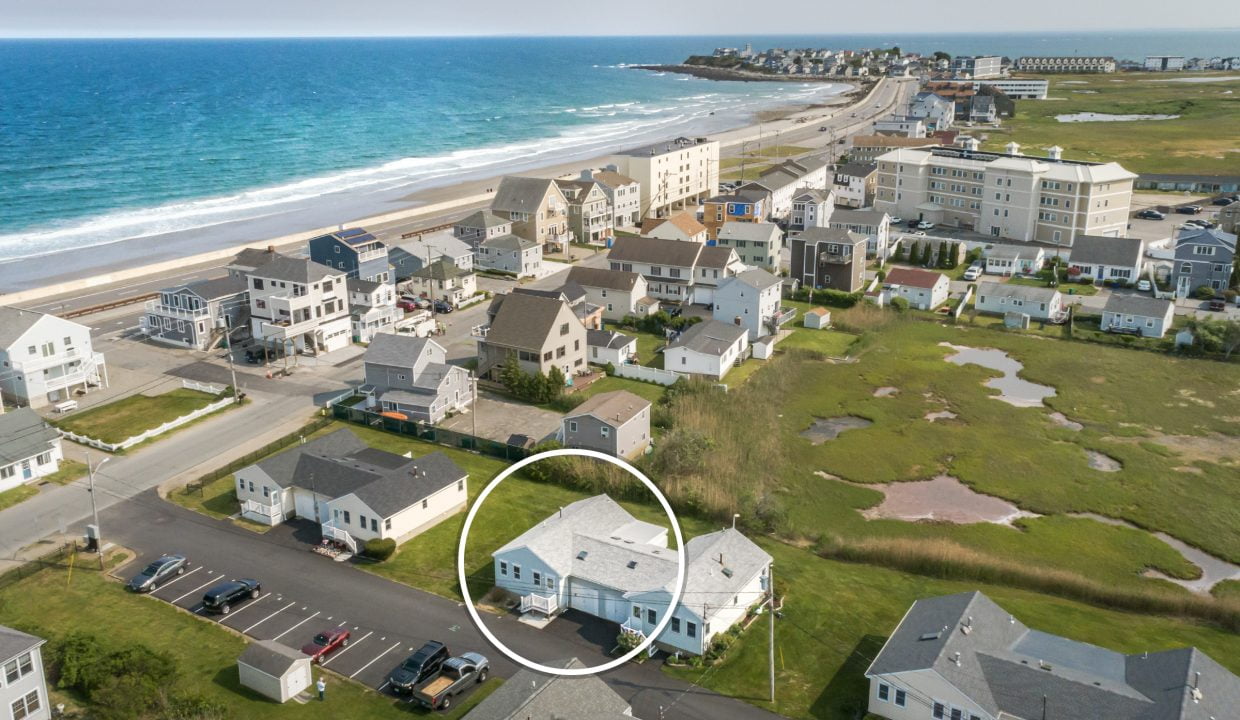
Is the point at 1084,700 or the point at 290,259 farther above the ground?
the point at 290,259

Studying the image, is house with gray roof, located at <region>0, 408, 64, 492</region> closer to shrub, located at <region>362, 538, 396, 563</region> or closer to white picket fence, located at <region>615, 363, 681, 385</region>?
shrub, located at <region>362, 538, 396, 563</region>

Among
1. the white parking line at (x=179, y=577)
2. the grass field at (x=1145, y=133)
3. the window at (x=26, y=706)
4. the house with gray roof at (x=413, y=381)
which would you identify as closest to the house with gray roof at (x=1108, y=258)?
the house with gray roof at (x=413, y=381)

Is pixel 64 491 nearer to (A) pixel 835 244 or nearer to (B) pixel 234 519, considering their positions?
(B) pixel 234 519

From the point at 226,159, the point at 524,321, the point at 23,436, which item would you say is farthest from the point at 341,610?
the point at 226,159

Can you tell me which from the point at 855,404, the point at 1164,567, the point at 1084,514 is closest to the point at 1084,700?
the point at 1164,567

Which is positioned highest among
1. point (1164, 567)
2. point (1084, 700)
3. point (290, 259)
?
point (290, 259)

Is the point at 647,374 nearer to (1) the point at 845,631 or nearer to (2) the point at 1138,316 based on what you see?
(1) the point at 845,631
